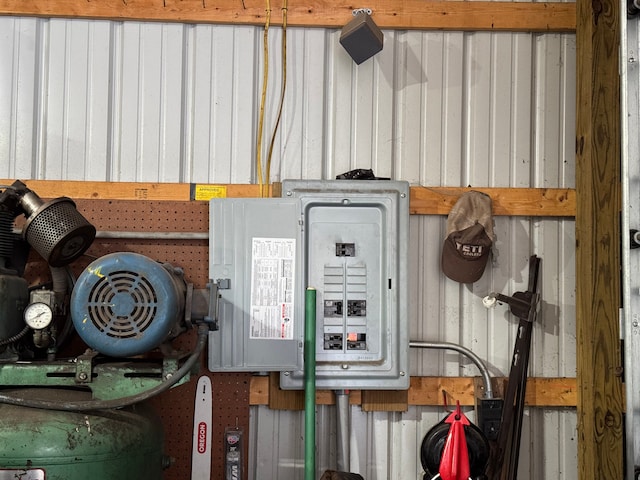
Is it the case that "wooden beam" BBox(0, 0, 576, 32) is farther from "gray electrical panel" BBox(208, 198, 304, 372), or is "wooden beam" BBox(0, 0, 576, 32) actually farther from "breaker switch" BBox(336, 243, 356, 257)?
"breaker switch" BBox(336, 243, 356, 257)

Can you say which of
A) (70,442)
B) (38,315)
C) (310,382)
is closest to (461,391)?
(310,382)

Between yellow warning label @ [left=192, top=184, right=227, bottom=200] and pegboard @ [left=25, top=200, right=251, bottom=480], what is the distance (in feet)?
0.15

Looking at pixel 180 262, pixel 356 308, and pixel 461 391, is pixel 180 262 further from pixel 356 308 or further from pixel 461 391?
pixel 461 391

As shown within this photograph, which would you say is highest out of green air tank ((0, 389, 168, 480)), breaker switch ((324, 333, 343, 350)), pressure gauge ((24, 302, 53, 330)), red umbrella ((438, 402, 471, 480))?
pressure gauge ((24, 302, 53, 330))

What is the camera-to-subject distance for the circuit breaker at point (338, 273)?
9.18 feet

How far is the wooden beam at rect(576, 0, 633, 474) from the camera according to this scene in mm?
2830

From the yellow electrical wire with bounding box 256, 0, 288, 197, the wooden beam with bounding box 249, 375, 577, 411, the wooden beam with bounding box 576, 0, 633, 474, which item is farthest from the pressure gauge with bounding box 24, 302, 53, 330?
the wooden beam with bounding box 576, 0, 633, 474

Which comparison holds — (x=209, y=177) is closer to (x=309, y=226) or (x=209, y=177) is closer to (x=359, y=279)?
(x=309, y=226)

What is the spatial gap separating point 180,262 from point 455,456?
1.39 metres

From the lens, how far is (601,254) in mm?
2863

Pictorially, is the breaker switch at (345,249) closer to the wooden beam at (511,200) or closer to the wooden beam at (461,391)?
the wooden beam at (511,200)

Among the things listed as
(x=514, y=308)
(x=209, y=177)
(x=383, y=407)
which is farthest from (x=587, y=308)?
(x=209, y=177)

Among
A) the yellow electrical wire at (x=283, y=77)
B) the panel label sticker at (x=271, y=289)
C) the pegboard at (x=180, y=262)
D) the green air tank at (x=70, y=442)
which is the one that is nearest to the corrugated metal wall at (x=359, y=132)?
the yellow electrical wire at (x=283, y=77)

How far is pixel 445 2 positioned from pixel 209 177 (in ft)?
4.34
